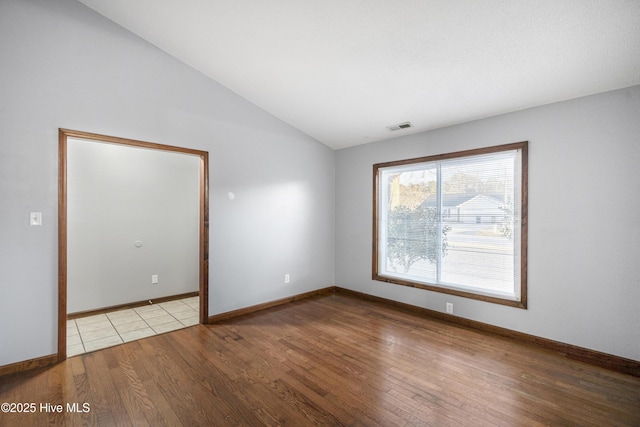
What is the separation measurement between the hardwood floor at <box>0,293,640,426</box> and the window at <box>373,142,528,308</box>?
67cm

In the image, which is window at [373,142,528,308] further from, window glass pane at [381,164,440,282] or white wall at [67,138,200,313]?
white wall at [67,138,200,313]

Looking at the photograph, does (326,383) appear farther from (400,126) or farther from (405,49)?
(400,126)

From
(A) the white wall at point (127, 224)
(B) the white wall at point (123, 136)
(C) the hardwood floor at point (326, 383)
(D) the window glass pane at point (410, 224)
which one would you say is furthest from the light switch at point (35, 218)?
(D) the window glass pane at point (410, 224)

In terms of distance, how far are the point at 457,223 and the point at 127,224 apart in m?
4.63

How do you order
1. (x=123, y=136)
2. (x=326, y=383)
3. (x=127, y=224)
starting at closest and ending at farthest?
(x=326, y=383)
(x=123, y=136)
(x=127, y=224)

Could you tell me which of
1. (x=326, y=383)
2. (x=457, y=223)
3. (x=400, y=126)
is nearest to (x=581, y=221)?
(x=457, y=223)

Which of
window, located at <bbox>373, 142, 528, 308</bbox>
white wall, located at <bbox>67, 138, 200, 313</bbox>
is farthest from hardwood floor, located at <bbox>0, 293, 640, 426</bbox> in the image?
white wall, located at <bbox>67, 138, 200, 313</bbox>

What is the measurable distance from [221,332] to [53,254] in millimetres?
1776

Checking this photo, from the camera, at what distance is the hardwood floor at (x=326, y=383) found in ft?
6.29

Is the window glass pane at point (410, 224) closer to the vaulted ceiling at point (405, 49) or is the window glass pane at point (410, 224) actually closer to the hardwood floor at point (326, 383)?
the vaulted ceiling at point (405, 49)

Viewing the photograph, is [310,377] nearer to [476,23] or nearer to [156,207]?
[476,23]

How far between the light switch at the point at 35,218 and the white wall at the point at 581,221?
450 centimetres

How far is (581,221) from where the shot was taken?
2.75m

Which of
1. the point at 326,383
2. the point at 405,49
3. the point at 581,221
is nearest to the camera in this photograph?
the point at 326,383
